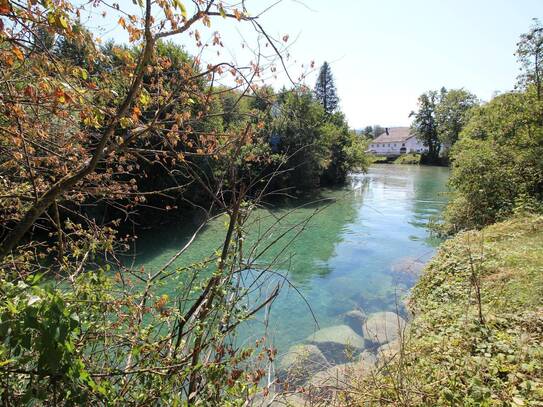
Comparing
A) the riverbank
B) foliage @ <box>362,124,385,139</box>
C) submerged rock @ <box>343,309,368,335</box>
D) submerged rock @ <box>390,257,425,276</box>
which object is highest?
foliage @ <box>362,124,385,139</box>

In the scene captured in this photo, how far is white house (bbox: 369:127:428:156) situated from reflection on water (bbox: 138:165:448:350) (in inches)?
2422

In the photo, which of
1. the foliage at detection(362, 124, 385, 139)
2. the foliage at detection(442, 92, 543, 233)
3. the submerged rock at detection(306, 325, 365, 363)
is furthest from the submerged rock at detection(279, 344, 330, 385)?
the foliage at detection(362, 124, 385, 139)

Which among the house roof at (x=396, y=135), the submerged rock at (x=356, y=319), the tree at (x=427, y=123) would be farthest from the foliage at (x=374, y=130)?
the submerged rock at (x=356, y=319)

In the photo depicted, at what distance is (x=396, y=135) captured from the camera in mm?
80250

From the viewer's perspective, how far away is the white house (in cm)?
7444

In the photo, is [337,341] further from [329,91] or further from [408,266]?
[329,91]

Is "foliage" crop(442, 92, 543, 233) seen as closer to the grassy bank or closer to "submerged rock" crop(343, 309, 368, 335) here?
A: the grassy bank

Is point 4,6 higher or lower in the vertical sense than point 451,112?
lower

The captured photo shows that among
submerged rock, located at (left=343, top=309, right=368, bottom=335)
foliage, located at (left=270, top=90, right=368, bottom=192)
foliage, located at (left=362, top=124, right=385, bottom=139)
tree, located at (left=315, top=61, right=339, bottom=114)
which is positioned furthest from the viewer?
foliage, located at (left=362, top=124, right=385, bottom=139)

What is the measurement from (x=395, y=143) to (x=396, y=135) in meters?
3.68

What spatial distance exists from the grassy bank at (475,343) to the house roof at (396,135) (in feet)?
249

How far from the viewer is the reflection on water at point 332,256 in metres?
6.61

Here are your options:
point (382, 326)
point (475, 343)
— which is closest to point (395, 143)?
point (382, 326)

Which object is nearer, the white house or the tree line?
the tree line
